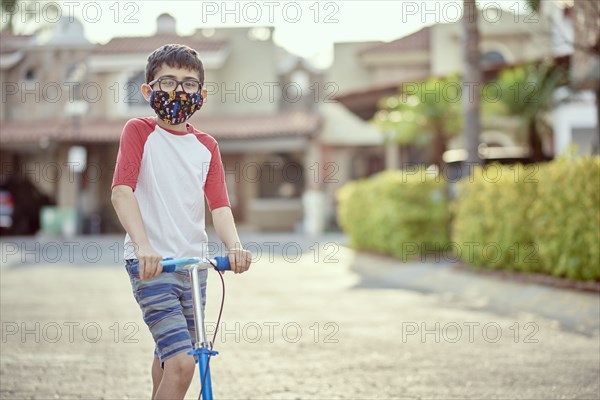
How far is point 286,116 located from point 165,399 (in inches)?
1222

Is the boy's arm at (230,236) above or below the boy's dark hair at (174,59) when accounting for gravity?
below

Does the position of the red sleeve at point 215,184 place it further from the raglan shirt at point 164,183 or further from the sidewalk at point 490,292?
the sidewalk at point 490,292

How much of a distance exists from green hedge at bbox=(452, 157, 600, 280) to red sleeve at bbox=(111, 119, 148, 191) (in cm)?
782

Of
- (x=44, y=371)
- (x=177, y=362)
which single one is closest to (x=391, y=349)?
(x=44, y=371)

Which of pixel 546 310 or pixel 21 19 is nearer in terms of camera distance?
pixel 546 310

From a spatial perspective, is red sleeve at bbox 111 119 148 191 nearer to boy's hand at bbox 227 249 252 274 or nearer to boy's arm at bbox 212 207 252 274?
boy's arm at bbox 212 207 252 274

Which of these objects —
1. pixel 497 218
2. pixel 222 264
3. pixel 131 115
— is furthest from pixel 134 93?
pixel 222 264

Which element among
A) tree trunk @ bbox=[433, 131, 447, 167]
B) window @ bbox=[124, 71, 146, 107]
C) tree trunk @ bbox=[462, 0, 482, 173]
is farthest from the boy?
window @ bbox=[124, 71, 146, 107]

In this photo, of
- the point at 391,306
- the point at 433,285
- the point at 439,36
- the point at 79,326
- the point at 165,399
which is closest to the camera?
the point at 165,399

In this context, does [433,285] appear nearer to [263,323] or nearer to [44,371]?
[263,323]

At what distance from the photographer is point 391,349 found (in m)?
7.98

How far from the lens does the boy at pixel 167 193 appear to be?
145 inches

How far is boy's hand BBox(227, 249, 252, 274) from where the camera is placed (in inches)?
138

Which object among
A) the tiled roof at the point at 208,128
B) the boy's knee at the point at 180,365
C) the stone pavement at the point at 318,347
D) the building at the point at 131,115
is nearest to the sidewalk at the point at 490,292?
the stone pavement at the point at 318,347
